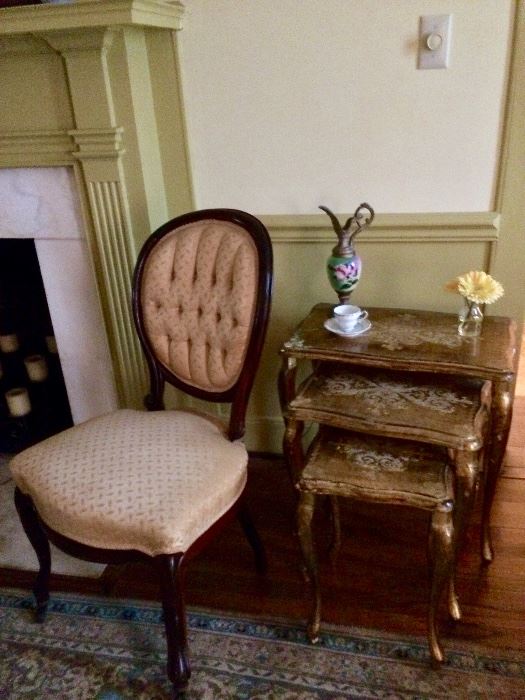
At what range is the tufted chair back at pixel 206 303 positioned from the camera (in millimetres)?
1481

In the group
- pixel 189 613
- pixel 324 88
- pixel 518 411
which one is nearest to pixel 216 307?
pixel 324 88

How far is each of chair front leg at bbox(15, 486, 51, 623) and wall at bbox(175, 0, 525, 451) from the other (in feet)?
3.32

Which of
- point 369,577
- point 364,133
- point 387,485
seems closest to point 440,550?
point 387,485

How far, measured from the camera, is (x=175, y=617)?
1266mm

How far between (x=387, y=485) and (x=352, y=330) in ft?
1.52

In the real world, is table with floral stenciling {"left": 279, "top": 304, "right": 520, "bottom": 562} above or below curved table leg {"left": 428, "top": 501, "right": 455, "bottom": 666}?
above

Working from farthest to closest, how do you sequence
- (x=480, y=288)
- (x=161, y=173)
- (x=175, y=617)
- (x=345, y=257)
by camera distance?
(x=161, y=173), (x=345, y=257), (x=480, y=288), (x=175, y=617)

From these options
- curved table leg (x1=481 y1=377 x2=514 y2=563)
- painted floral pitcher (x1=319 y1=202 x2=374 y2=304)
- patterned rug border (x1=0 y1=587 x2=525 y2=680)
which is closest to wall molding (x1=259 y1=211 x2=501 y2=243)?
painted floral pitcher (x1=319 y1=202 x2=374 y2=304)

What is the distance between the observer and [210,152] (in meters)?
1.82

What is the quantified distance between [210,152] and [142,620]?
52.4 inches

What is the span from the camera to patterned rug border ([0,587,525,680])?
1.38m

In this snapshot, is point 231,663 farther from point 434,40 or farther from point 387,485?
point 434,40

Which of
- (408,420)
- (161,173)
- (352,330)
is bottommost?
(408,420)

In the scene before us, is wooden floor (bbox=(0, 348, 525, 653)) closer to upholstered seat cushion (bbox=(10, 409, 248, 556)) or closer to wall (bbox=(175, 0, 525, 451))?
upholstered seat cushion (bbox=(10, 409, 248, 556))
